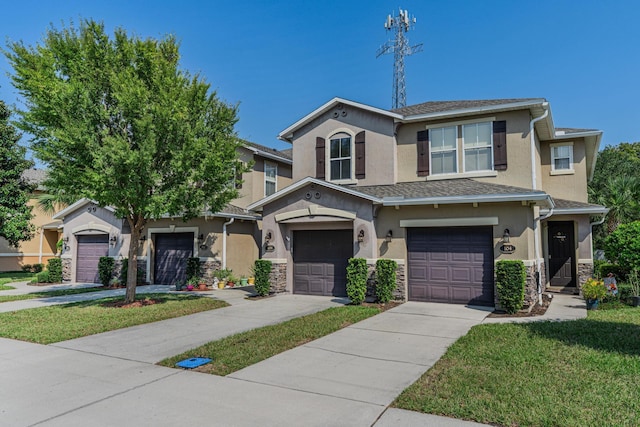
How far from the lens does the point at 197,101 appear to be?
11.4 m

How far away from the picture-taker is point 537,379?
529cm

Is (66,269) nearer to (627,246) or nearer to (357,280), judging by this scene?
(357,280)

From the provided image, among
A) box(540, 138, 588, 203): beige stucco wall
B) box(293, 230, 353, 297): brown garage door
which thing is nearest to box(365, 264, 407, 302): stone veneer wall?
box(293, 230, 353, 297): brown garage door

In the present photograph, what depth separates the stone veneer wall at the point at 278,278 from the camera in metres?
13.7

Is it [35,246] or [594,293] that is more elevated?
[35,246]

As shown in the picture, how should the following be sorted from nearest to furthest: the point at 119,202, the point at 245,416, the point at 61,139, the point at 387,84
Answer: the point at 245,416 < the point at 61,139 < the point at 119,202 < the point at 387,84

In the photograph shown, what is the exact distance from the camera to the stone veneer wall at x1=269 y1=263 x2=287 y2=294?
1367 centimetres

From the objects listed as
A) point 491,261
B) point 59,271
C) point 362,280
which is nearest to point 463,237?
point 491,261

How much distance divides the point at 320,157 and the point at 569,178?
9471 millimetres

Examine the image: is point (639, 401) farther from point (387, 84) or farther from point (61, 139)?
point (387, 84)

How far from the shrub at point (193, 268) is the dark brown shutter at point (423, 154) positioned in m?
9.38

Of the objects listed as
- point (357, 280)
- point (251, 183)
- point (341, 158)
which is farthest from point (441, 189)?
point (251, 183)

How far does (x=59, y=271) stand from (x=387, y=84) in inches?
797

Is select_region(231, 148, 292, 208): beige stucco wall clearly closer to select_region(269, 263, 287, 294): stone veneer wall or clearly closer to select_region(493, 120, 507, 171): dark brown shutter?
select_region(269, 263, 287, 294): stone veneer wall
